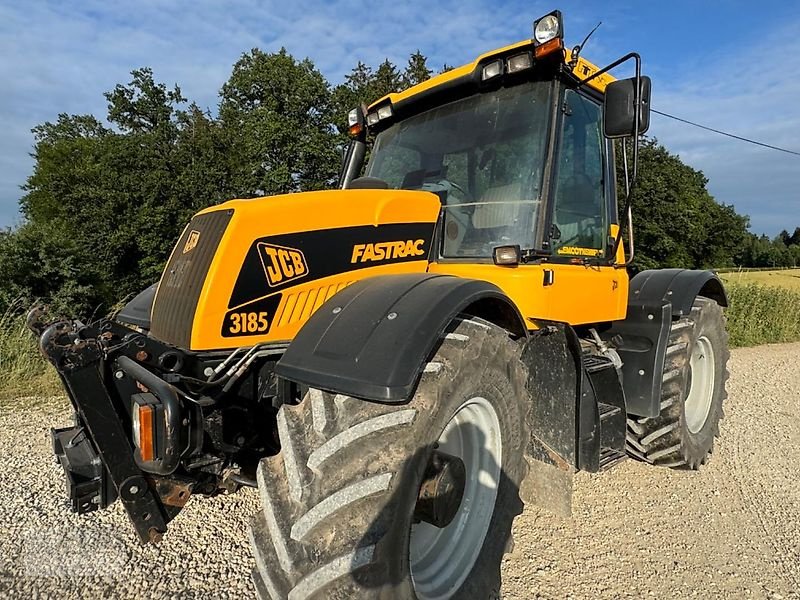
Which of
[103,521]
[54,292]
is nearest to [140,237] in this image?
[54,292]

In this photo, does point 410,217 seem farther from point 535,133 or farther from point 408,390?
point 408,390

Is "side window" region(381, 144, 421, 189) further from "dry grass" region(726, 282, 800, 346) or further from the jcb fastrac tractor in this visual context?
"dry grass" region(726, 282, 800, 346)

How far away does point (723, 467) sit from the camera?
4508mm

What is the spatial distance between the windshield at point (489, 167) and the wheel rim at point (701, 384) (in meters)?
2.62

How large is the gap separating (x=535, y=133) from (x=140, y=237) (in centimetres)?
2679

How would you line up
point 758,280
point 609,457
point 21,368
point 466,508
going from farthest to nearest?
point 758,280 < point 21,368 < point 609,457 < point 466,508

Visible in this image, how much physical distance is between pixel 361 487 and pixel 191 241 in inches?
56.3

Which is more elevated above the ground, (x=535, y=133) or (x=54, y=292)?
(x=535, y=133)

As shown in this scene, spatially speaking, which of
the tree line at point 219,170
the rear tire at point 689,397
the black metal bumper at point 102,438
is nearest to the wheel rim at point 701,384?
the rear tire at point 689,397

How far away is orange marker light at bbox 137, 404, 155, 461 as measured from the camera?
6.62 feet

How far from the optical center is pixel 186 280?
95.4 inches

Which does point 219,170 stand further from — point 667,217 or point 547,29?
point 547,29

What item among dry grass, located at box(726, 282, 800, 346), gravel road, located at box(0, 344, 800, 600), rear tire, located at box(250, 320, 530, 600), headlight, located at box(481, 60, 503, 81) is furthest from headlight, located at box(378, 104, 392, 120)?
dry grass, located at box(726, 282, 800, 346)

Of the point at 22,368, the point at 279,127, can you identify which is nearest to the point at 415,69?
the point at 279,127
